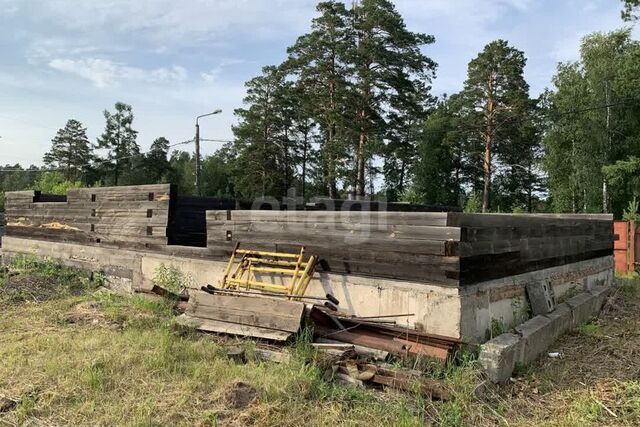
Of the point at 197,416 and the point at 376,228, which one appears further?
the point at 376,228

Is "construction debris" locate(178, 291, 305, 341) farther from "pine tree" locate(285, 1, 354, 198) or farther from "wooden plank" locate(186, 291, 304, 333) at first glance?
"pine tree" locate(285, 1, 354, 198)

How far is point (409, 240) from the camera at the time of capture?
17.3 ft

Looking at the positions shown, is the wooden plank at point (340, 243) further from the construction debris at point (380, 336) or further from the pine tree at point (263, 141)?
the pine tree at point (263, 141)

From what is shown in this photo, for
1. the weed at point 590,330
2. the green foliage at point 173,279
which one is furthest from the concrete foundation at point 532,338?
the green foliage at point 173,279

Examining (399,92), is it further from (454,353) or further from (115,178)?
(115,178)

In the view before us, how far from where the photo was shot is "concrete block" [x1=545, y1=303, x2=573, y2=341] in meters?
5.93

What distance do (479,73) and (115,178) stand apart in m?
42.6

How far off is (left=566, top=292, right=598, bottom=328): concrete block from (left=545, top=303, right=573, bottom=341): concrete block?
153mm

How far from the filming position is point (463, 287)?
4934 millimetres

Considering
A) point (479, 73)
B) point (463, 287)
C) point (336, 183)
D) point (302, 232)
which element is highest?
point (479, 73)

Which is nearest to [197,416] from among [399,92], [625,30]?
[399,92]

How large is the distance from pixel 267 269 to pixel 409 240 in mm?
2088

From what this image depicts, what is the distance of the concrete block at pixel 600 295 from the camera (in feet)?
25.6

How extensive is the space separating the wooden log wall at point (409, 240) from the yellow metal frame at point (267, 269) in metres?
0.13
